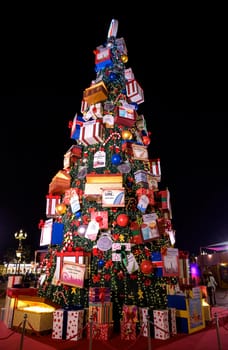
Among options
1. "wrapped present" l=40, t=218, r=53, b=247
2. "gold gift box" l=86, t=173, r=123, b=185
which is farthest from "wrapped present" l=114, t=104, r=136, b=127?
"wrapped present" l=40, t=218, r=53, b=247

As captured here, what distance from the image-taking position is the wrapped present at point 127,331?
234 inches

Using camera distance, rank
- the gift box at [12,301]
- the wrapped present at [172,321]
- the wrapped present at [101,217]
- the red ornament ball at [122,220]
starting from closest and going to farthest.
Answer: the wrapped present at [172,321] → the gift box at [12,301] → the red ornament ball at [122,220] → the wrapped present at [101,217]

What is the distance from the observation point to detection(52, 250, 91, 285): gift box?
6879mm

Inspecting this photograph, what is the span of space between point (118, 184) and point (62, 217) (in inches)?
93.3

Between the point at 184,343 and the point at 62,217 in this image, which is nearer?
the point at 184,343

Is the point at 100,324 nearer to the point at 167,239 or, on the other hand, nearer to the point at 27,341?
the point at 27,341

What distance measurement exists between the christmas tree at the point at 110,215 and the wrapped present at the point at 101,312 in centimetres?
17

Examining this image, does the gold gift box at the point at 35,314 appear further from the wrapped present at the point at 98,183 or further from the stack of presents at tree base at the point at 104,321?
the wrapped present at the point at 98,183

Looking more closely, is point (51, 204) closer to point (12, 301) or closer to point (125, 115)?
point (12, 301)

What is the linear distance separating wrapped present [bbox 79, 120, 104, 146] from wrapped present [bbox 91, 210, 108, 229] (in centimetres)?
255

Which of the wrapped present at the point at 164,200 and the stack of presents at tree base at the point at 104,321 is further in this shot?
the wrapped present at the point at 164,200

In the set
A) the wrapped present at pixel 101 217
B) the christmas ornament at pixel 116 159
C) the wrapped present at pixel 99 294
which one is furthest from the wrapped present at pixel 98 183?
the wrapped present at pixel 99 294

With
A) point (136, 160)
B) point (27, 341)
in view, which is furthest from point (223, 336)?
point (136, 160)

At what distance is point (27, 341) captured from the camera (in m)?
5.60
